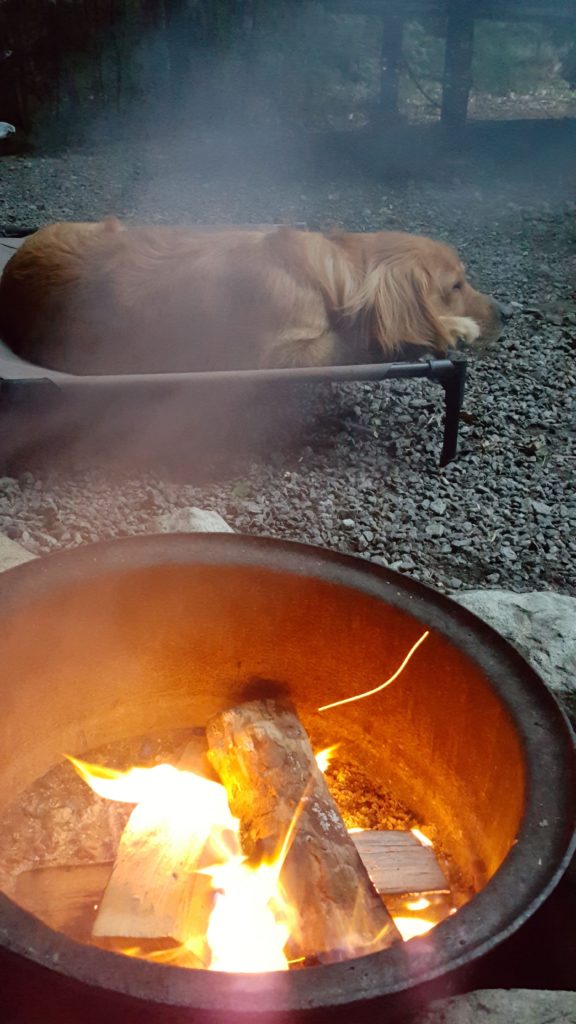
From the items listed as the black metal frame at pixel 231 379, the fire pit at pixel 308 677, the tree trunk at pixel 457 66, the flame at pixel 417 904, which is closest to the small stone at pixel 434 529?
the black metal frame at pixel 231 379

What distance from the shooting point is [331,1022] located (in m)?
0.92

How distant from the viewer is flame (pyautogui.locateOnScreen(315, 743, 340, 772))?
1.75m

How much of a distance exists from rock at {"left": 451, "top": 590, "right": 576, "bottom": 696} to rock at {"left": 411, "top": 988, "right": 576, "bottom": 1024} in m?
0.75

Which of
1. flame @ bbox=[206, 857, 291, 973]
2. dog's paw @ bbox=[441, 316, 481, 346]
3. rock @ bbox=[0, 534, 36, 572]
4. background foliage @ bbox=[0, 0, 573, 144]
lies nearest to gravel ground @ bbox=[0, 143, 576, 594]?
dog's paw @ bbox=[441, 316, 481, 346]

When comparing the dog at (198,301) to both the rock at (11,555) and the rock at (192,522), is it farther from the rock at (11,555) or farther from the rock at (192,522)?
the rock at (11,555)

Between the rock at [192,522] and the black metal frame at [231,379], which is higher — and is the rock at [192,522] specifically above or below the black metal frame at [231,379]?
below

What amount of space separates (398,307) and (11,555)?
83.8 inches

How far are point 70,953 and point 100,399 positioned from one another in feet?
8.08

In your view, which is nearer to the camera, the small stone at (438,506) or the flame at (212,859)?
the flame at (212,859)

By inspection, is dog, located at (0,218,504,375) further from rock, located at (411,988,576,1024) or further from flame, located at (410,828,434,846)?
rock, located at (411,988,576,1024)

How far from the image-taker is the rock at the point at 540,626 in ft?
6.02

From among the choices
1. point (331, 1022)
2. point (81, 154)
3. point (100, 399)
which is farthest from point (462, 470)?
point (81, 154)

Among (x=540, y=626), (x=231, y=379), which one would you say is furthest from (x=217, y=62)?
(x=540, y=626)

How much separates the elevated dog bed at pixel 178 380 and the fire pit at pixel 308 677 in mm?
1592
